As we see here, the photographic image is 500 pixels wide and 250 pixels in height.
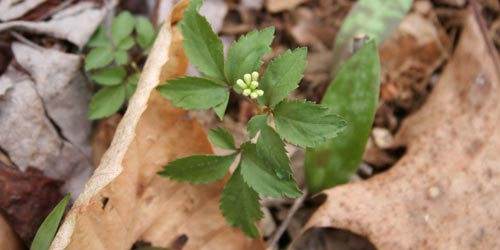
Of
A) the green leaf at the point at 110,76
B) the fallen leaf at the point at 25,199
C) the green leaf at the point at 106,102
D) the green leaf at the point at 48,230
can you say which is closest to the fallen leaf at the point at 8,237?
the fallen leaf at the point at 25,199

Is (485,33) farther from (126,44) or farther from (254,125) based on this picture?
(126,44)

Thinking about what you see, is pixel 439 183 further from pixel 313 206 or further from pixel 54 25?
pixel 54 25

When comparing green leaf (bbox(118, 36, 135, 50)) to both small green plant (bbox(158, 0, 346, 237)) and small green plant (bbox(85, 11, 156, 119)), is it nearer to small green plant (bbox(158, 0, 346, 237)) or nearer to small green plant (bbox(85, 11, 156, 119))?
small green plant (bbox(85, 11, 156, 119))

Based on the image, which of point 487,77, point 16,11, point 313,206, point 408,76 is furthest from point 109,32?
point 487,77

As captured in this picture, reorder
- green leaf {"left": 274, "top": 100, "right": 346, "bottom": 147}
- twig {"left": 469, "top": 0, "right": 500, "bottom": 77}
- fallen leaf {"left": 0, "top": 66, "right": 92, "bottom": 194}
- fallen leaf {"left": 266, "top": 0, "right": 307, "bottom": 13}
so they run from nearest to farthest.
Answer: green leaf {"left": 274, "top": 100, "right": 346, "bottom": 147}, fallen leaf {"left": 0, "top": 66, "right": 92, "bottom": 194}, twig {"left": 469, "top": 0, "right": 500, "bottom": 77}, fallen leaf {"left": 266, "top": 0, "right": 307, "bottom": 13}

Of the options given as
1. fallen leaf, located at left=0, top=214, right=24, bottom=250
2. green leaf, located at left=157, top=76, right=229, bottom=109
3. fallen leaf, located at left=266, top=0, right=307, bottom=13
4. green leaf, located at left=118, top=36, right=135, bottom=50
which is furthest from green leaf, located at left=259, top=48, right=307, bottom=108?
fallen leaf, located at left=266, top=0, right=307, bottom=13

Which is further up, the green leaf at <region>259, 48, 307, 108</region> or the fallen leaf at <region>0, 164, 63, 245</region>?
the green leaf at <region>259, 48, 307, 108</region>
